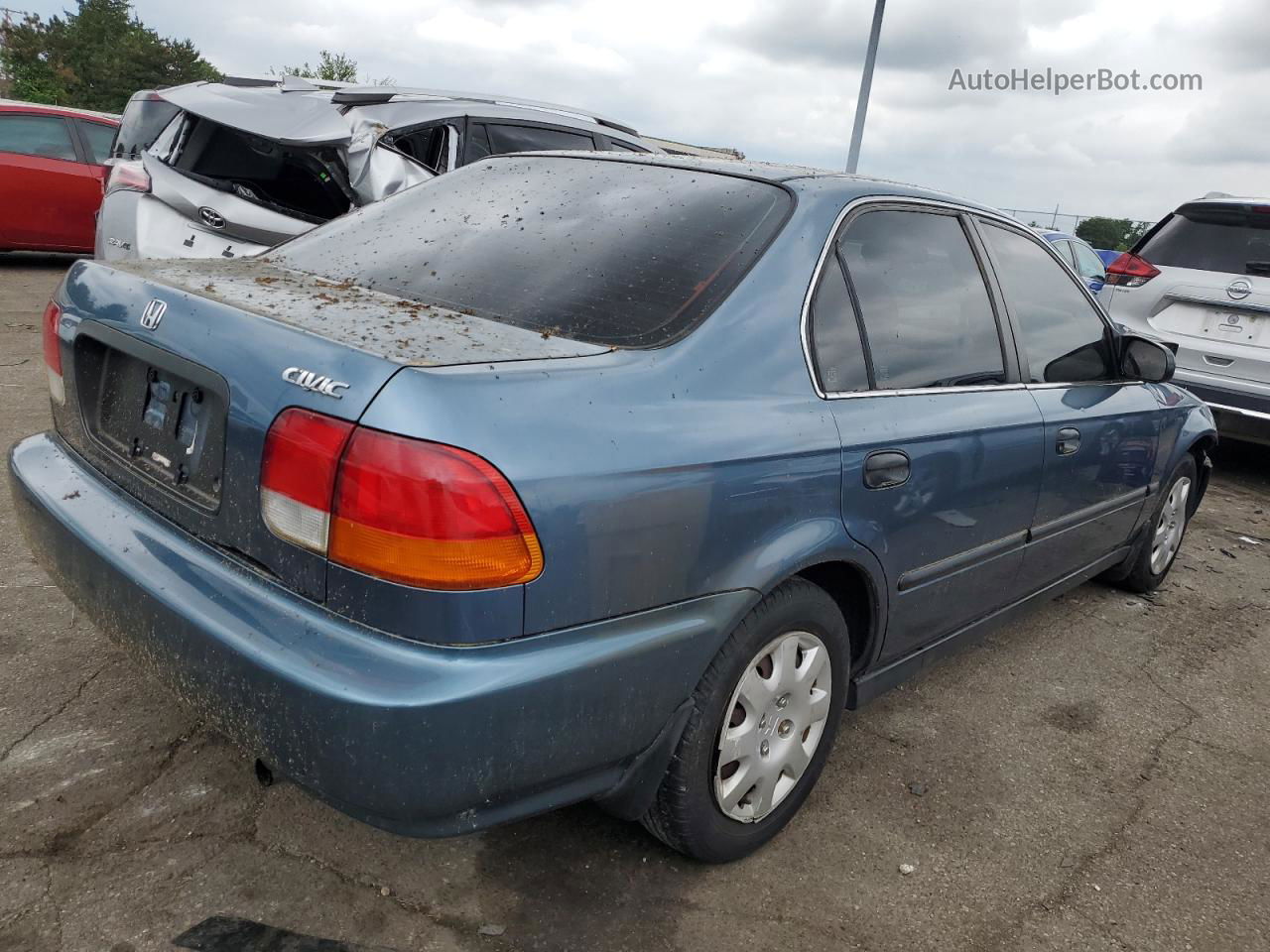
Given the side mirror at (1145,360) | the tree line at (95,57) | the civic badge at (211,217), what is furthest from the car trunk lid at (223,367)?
the tree line at (95,57)

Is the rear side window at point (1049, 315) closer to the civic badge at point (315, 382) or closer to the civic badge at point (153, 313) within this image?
the civic badge at point (315, 382)

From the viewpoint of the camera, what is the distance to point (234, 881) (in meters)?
2.18

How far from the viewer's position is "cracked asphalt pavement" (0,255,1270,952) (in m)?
2.15

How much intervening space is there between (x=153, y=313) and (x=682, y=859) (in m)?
1.73

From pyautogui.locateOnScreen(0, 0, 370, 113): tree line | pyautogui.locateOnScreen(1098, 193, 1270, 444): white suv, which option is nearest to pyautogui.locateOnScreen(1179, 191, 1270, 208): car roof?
pyautogui.locateOnScreen(1098, 193, 1270, 444): white suv

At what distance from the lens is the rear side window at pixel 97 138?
34.4ft

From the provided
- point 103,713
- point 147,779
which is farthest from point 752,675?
point 103,713

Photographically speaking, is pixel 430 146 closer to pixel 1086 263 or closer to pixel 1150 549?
pixel 1150 549

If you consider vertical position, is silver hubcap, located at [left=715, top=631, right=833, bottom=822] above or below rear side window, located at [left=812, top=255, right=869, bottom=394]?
below

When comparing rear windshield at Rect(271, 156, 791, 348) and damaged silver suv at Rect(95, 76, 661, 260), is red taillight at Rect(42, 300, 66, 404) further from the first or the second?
damaged silver suv at Rect(95, 76, 661, 260)

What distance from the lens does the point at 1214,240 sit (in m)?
6.45

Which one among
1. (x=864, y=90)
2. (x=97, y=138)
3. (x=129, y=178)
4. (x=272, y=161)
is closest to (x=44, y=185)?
(x=97, y=138)

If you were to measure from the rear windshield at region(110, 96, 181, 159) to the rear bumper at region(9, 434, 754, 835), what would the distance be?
22.1 feet

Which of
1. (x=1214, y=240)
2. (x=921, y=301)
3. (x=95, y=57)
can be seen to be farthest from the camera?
(x=95, y=57)
